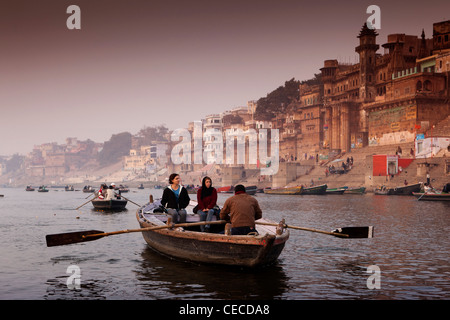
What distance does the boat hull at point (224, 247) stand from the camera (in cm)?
1124

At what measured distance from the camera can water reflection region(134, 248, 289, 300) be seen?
10.3 metres

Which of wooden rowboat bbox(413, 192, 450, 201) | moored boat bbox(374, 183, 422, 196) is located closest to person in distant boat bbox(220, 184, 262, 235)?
wooden rowboat bbox(413, 192, 450, 201)

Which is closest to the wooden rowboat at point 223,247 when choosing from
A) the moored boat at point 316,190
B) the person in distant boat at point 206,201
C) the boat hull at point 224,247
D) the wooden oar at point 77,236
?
the boat hull at point 224,247

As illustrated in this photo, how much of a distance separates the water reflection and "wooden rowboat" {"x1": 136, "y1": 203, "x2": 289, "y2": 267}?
0.27 meters

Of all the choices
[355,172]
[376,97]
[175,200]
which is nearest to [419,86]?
[376,97]

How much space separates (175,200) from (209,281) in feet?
11.1

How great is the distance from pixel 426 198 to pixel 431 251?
99.9ft

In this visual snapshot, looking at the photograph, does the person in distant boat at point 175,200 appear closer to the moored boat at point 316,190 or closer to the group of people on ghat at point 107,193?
the group of people on ghat at point 107,193

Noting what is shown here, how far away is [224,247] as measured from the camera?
11.7m

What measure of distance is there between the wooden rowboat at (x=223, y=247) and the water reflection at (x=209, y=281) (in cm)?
27

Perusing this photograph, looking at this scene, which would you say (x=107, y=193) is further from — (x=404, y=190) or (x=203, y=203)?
(x=404, y=190)

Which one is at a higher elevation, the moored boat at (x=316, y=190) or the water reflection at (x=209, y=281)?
the water reflection at (x=209, y=281)

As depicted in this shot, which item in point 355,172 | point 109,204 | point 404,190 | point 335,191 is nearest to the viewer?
point 109,204
